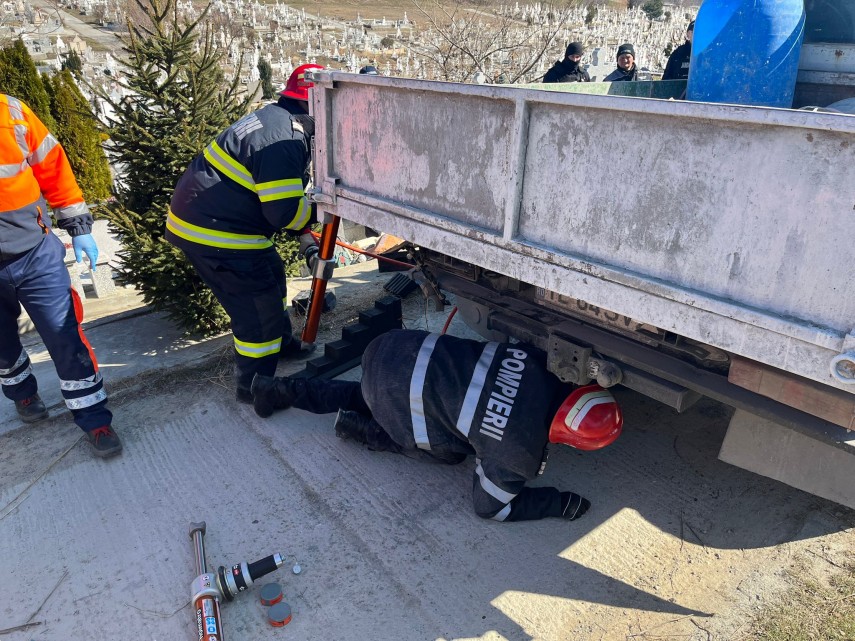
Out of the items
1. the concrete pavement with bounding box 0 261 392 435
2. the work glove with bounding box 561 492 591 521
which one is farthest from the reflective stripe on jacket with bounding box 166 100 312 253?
the work glove with bounding box 561 492 591 521

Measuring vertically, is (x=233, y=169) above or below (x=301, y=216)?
above

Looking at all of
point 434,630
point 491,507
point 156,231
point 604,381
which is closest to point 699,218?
point 604,381

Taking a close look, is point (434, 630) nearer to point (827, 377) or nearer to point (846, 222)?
point (827, 377)

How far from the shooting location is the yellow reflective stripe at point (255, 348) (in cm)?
359

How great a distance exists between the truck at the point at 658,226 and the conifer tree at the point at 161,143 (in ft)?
5.59

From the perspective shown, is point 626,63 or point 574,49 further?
point 574,49

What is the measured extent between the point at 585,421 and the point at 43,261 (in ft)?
8.70

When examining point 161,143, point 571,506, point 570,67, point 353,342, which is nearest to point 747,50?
point 571,506

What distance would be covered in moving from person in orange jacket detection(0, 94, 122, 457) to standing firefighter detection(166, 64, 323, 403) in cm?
55

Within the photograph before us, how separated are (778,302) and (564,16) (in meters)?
8.51

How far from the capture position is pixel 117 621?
233cm

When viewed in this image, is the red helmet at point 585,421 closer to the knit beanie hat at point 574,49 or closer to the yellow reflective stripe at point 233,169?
the yellow reflective stripe at point 233,169

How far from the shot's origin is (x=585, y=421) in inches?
97.9

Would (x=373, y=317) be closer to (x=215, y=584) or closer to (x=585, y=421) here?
(x=585, y=421)
